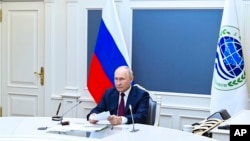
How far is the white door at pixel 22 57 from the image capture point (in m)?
5.91

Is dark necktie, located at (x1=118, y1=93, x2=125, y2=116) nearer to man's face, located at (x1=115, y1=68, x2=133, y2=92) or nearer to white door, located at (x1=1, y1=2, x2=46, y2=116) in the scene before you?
man's face, located at (x1=115, y1=68, x2=133, y2=92)

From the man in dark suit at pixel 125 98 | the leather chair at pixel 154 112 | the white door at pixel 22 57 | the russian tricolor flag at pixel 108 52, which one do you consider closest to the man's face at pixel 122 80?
the man in dark suit at pixel 125 98

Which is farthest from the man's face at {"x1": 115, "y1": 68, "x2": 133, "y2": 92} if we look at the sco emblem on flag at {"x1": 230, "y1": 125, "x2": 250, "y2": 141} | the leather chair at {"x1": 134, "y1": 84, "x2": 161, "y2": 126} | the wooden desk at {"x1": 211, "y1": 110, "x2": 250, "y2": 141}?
the sco emblem on flag at {"x1": 230, "y1": 125, "x2": 250, "y2": 141}

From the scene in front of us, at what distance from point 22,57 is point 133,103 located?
2.65m

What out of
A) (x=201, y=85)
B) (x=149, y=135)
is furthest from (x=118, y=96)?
(x=201, y=85)

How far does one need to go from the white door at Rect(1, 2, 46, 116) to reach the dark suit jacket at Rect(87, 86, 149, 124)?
7.16 feet

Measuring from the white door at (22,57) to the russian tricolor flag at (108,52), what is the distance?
101cm

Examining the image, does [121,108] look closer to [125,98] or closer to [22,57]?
[125,98]

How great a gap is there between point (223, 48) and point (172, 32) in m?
0.76

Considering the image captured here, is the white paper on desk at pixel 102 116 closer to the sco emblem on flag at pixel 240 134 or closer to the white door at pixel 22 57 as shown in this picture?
the sco emblem on flag at pixel 240 134

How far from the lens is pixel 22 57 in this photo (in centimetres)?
601

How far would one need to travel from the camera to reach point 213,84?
468 centimetres

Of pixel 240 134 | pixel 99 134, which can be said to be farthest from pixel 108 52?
pixel 240 134

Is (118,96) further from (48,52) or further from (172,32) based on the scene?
(48,52)
